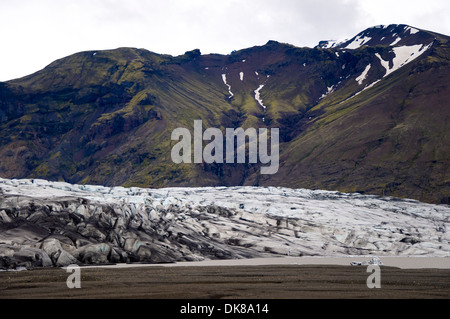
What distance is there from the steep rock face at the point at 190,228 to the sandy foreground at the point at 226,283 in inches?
293

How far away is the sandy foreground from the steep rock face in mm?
7445

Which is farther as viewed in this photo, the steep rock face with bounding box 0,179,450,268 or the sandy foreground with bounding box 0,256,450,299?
the steep rock face with bounding box 0,179,450,268

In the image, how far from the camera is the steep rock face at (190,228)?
63781 mm

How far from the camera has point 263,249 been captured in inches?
3219

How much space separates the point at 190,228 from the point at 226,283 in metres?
39.3

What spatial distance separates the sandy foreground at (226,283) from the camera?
3828 centimetres

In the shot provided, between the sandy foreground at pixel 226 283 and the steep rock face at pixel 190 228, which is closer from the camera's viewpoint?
the sandy foreground at pixel 226 283

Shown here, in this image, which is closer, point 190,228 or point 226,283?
point 226,283

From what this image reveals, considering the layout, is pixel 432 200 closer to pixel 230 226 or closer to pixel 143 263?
pixel 230 226

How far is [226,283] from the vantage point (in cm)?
4503

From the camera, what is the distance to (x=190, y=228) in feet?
275

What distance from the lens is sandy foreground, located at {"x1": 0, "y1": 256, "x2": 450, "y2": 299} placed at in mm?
38281
